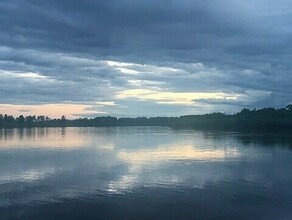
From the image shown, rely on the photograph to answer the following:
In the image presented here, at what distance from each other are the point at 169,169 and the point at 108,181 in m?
7.38

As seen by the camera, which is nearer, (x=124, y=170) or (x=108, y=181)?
(x=108, y=181)

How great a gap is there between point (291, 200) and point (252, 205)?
2816 mm

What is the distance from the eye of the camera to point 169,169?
3612 centimetres

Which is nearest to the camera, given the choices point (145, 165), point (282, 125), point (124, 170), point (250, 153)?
point (124, 170)

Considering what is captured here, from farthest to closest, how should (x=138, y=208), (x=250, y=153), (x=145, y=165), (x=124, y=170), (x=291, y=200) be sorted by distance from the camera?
1. (x=250, y=153)
2. (x=145, y=165)
3. (x=124, y=170)
4. (x=291, y=200)
5. (x=138, y=208)

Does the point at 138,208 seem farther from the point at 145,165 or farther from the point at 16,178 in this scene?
the point at 145,165

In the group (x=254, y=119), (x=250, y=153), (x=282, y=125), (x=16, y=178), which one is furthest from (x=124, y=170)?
(x=254, y=119)

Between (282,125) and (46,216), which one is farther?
(282,125)

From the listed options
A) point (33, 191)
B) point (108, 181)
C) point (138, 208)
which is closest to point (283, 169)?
point (108, 181)

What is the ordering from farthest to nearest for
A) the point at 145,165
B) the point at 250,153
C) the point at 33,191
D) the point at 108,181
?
1. the point at 250,153
2. the point at 145,165
3. the point at 108,181
4. the point at 33,191

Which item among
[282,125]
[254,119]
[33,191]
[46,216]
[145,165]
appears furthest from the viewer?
[254,119]

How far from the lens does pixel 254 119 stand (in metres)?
108

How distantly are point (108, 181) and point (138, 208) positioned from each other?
8035 millimetres

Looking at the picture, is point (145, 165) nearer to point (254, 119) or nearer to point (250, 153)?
point (250, 153)
